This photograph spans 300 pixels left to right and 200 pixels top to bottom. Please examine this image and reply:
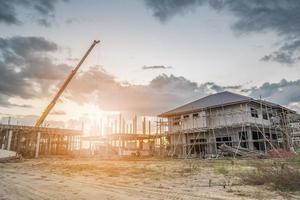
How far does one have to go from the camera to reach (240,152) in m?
25.7

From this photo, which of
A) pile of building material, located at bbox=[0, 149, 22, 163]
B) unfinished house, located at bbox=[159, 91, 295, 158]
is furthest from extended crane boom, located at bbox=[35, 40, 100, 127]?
unfinished house, located at bbox=[159, 91, 295, 158]

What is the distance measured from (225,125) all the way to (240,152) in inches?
147

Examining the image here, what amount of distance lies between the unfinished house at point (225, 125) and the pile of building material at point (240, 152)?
0.73 m

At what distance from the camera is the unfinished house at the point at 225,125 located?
27.9 meters

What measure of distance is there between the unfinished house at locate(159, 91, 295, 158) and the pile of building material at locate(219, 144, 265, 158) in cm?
73

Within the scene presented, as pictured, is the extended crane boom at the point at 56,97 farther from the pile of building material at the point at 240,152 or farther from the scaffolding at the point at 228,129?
the pile of building material at the point at 240,152

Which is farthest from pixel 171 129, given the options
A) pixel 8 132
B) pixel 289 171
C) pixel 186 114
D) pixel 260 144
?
pixel 289 171

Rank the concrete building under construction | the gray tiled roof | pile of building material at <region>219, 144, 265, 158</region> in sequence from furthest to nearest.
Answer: the concrete building under construction
the gray tiled roof
pile of building material at <region>219, 144, 265, 158</region>

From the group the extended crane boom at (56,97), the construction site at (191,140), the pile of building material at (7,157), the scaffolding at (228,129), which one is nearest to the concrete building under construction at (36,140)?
the construction site at (191,140)

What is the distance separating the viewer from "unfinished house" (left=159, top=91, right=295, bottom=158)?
91.5ft

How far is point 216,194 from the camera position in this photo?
7.50 m

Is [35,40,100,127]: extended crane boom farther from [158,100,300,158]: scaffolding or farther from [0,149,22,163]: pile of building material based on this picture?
[158,100,300,158]: scaffolding

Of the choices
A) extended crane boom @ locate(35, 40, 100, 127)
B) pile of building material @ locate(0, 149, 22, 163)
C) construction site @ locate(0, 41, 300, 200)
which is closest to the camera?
construction site @ locate(0, 41, 300, 200)

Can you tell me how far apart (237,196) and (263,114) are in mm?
26315
